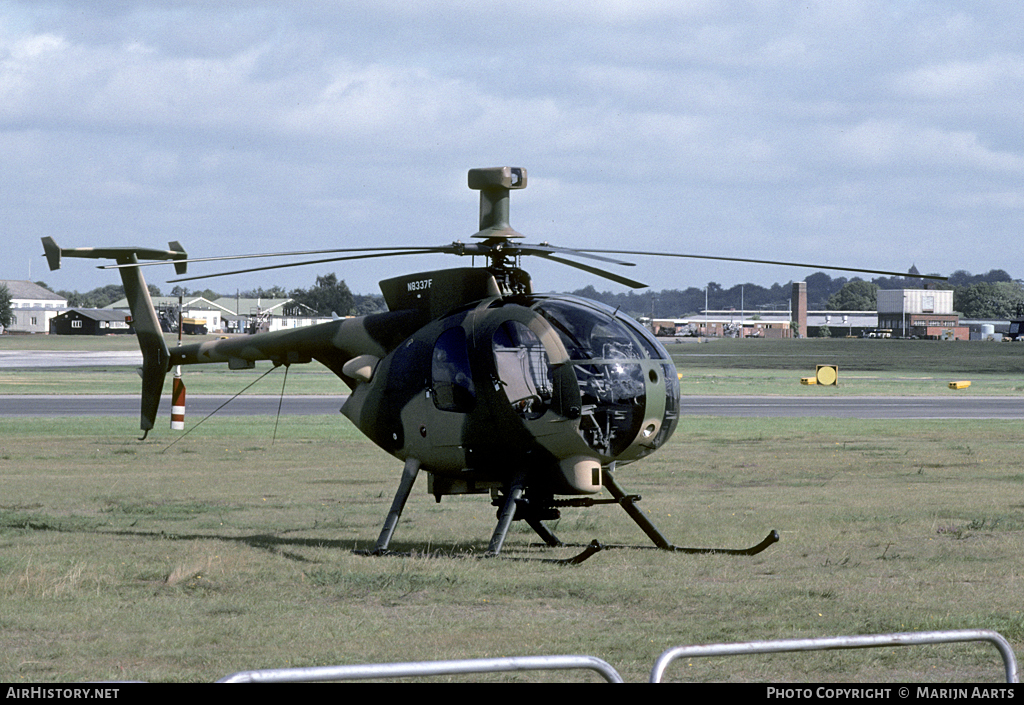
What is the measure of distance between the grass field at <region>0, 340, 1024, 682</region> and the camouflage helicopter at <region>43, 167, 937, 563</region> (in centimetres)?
93

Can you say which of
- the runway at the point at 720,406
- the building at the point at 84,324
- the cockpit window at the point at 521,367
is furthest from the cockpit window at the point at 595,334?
the building at the point at 84,324

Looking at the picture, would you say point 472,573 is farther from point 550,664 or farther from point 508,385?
point 550,664

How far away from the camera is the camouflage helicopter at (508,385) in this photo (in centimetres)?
1309

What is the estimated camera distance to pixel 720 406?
4522 centimetres

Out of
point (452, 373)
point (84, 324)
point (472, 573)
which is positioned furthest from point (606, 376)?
point (84, 324)

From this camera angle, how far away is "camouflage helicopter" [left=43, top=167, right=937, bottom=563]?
13.1 metres

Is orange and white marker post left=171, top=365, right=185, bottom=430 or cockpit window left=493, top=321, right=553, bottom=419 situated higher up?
cockpit window left=493, top=321, right=553, bottom=419

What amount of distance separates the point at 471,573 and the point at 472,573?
1 cm

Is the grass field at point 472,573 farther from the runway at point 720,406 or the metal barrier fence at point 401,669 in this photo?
the runway at point 720,406

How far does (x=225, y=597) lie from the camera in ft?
37.5

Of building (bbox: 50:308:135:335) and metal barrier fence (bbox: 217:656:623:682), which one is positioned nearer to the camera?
metal barrier fence (bbox: 217:656:623:682)

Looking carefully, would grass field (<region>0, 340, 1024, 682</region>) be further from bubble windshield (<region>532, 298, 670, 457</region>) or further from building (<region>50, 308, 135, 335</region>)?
building (<region>50, 308, 135, 335</region>)

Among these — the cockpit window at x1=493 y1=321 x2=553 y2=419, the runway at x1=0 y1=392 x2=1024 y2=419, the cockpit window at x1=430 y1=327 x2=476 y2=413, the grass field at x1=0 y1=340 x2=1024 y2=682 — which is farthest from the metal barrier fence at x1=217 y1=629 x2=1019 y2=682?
the runway at x1=0 y1=392 x2=1024 y2=419
